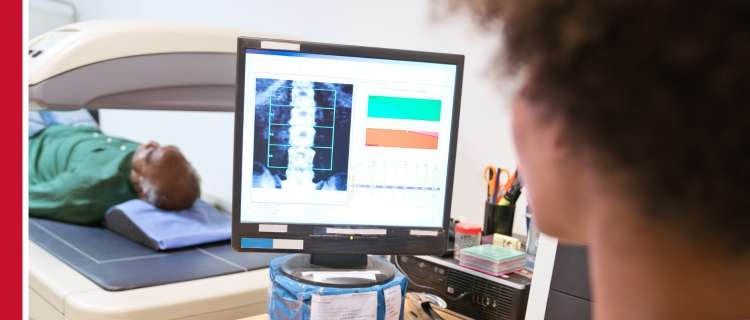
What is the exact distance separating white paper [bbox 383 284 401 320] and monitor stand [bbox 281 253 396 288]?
0.02 metres

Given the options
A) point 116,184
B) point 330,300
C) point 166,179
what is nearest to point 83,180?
point 116,184

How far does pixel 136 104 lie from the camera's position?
4.19 feet

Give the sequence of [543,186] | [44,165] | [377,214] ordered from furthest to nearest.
→ [44,165] → [377,214] → [543,186]

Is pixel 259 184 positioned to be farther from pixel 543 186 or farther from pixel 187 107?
pixel 543 186

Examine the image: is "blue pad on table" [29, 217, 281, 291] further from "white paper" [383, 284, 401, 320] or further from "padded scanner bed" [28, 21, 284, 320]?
"white paper" [383, 284, 401, 320]

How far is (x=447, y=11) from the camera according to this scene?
431 mm

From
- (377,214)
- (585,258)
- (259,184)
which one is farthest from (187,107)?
(585,258)

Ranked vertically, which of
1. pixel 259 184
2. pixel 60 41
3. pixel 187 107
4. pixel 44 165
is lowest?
pixel 44 165

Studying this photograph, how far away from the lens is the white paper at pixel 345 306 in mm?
941

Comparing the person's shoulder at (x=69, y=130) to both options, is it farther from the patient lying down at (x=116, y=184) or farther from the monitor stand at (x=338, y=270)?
the monitor stand at (x=338, y=270)

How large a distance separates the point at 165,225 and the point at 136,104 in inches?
17.4

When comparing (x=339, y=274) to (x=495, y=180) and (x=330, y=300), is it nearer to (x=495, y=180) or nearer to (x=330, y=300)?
(x=330, y=300)

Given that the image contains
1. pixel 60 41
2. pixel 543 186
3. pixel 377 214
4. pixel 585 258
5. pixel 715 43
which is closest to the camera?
pixel 715 43

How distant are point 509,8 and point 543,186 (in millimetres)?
136
